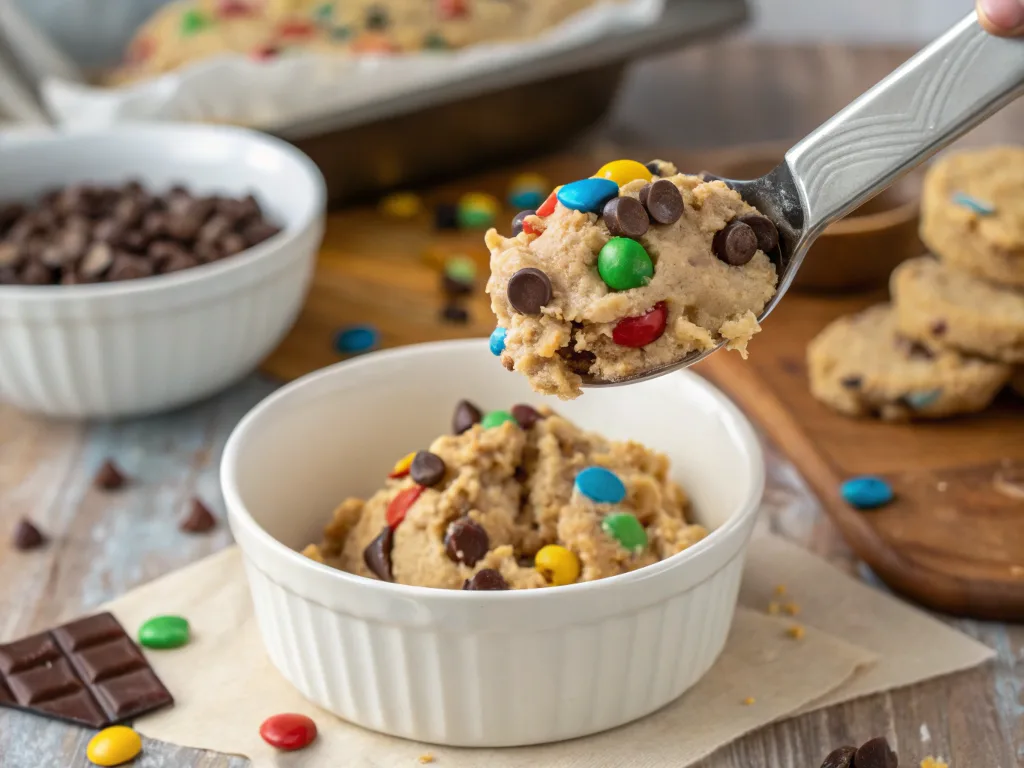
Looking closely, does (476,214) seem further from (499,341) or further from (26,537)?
(499,341)

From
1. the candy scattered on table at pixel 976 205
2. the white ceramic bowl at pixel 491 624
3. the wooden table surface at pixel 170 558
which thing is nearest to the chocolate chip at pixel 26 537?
the wooden table surface at pixel 170 558

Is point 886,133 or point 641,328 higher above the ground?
point 886,133

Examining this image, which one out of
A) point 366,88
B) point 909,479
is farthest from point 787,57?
point 909,479

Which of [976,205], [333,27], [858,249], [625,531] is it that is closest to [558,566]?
[625,531]

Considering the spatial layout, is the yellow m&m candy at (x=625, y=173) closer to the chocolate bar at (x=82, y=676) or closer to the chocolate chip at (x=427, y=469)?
the chocolate chip at (x=427, y=469)

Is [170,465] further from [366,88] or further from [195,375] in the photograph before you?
[366,88]
